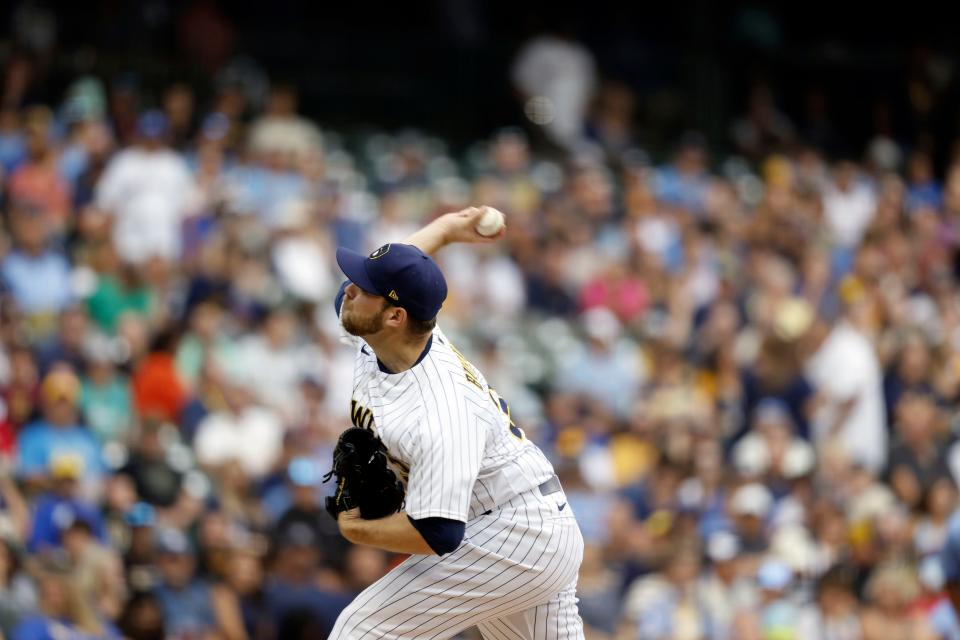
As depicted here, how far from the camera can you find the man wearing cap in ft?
15.3

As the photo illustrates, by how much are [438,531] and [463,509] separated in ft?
0.32

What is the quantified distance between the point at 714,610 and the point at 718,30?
9.47 meters

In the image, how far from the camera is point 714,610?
345 inches

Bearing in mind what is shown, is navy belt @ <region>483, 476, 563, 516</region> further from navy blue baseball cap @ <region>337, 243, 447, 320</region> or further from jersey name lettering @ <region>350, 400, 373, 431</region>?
navy blue baseball cap @ <region>337, 243, 447, 320</region>

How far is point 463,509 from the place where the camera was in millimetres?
4637

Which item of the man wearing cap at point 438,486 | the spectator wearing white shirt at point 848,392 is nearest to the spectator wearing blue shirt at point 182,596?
the man wearing cap at point 438,486

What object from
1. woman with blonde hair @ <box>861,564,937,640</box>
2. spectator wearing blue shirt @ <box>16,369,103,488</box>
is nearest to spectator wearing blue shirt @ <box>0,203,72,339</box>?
spectator wearing blue shirt @ <box>16,369,103,488</box>

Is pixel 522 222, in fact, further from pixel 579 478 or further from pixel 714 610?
pixel 714 610

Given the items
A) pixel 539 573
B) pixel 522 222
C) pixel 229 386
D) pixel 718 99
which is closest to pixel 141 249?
pixel 229 386

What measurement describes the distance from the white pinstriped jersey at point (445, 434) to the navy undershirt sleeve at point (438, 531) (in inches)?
0.9

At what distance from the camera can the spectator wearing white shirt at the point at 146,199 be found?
429 inches

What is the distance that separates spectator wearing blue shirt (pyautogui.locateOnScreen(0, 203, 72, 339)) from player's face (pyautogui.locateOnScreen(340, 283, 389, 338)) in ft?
17.8

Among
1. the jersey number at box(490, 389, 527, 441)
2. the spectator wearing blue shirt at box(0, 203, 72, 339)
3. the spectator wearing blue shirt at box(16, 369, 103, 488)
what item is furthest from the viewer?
the spectator wearing blue shirt at box(0, 203, 72, 339)

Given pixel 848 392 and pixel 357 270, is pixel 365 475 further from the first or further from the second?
pixel 848 392
